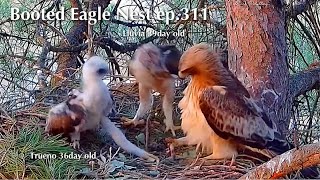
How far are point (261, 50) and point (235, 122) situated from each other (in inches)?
6.7

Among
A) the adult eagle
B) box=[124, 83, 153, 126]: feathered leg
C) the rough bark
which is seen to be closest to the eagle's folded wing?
the adult eagle

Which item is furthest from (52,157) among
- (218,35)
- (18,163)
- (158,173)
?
(218,35)

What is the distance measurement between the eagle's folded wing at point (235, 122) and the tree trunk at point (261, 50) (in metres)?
0.11

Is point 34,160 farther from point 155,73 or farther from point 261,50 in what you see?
point 261,50

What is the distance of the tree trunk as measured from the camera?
112 cm

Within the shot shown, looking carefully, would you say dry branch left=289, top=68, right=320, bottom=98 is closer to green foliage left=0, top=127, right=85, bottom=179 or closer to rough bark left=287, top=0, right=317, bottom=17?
rough bark left=287, top=0, right=317, bottom=17

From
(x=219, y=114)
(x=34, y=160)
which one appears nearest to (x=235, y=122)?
(x=219, y=114)

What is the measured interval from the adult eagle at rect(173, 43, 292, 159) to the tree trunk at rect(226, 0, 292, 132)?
0.24 ft

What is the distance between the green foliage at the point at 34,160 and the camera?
0.93m

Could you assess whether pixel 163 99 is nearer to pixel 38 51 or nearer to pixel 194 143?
pixel 194 143

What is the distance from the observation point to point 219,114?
3.31ft

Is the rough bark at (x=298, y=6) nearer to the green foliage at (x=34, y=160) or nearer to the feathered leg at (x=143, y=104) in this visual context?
the feathered leg at (x=143, y=104)

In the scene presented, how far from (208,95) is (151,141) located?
0.12 metres

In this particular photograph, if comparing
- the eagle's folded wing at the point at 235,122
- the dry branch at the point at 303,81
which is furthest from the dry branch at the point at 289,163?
the dry branch at the point at 303,81
